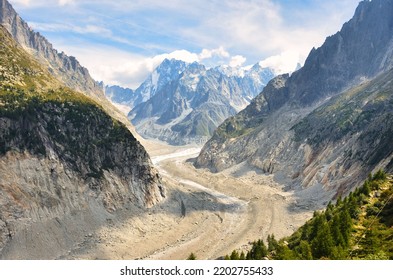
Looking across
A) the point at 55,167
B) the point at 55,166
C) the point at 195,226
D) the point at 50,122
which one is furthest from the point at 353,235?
the point at 50,122

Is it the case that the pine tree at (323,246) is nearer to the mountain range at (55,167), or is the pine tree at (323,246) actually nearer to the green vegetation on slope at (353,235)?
the green vegetation on slope at (353,235)

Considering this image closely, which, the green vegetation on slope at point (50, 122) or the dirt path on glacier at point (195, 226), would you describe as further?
the green vegetation on slope at point (50, 122)

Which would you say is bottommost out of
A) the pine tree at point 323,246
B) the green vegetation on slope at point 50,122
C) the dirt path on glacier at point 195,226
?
the dirt path on glacier at point 195,226

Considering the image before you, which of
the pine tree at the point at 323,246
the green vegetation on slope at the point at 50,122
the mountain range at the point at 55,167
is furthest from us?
the green vegetation on slope at the point at 50,122

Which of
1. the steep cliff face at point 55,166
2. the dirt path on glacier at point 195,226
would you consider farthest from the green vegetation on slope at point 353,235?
the steep cliff face at point 55,166

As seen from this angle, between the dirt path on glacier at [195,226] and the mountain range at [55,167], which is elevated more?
the mountain range at [55,167]

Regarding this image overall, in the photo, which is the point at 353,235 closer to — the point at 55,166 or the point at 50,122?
the point at 55,166
